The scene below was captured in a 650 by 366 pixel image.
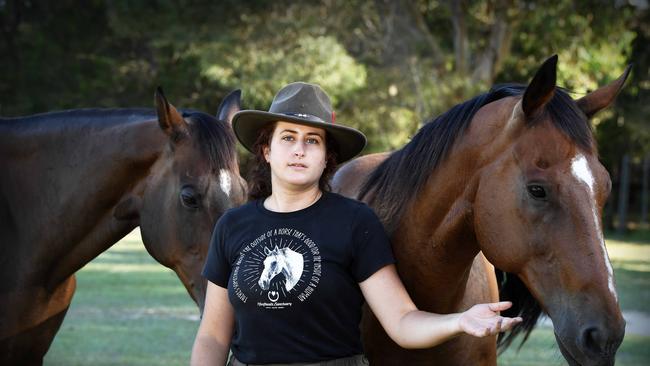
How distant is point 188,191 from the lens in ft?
13.6

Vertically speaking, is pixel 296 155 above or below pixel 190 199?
above

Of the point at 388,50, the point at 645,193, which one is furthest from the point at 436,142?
the point at 645,193

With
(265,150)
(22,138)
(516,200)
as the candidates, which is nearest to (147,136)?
(22,138)

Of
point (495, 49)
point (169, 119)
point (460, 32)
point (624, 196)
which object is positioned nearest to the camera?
point (169, 119)

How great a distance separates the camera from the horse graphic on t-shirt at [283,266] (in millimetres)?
2875

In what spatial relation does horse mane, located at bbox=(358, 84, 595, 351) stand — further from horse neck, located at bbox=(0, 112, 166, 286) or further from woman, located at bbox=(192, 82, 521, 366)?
horse neck, located at bbox=(0, 112, 166, 286)

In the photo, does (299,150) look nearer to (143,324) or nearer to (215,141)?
(215,141)

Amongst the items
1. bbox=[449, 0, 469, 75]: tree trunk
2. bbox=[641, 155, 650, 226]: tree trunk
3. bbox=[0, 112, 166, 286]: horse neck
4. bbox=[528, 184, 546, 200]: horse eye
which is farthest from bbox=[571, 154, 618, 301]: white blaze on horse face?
bbox=[641, 155, 650, 226]: tree trunk

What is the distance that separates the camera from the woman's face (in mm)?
2945

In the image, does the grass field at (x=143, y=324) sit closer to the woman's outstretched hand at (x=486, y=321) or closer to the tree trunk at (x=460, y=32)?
the woman's outstretched hand at (x=486, y=321)

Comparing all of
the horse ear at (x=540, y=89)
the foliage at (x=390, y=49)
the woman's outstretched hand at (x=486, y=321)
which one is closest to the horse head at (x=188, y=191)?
the horse ear at (x=540, y=89)

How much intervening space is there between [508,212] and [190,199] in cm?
180

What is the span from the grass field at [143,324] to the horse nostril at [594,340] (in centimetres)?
259

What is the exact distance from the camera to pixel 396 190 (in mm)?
3426
